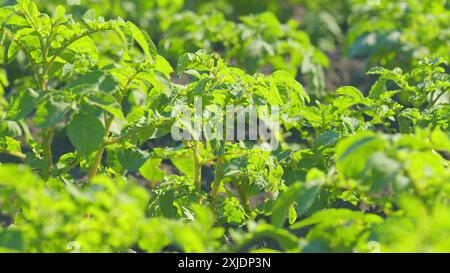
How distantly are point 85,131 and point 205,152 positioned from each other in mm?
507

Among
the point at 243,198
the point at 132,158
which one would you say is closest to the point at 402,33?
the point at 243,198

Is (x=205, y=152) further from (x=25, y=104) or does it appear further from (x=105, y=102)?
(x=25, y=104)

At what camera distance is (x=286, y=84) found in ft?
9.18

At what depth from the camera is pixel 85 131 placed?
2.34 meters

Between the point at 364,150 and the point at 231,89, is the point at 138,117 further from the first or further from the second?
the point at 364,150

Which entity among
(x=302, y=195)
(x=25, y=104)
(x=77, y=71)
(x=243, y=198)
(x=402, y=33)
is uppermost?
(x=402, y=33)

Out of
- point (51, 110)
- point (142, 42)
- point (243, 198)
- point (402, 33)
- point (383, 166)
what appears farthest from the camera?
point (402, 33)

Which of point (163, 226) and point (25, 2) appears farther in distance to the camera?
point (25, 2)

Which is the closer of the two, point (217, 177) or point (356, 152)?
point (356, 152)

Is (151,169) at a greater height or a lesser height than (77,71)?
lesser

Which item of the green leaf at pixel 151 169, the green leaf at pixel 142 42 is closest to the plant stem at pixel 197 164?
the green leaf at pixel 151 169

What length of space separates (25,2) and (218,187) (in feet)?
3.02

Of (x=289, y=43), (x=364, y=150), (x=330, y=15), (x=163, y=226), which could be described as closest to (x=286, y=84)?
(x=364, y=150)
